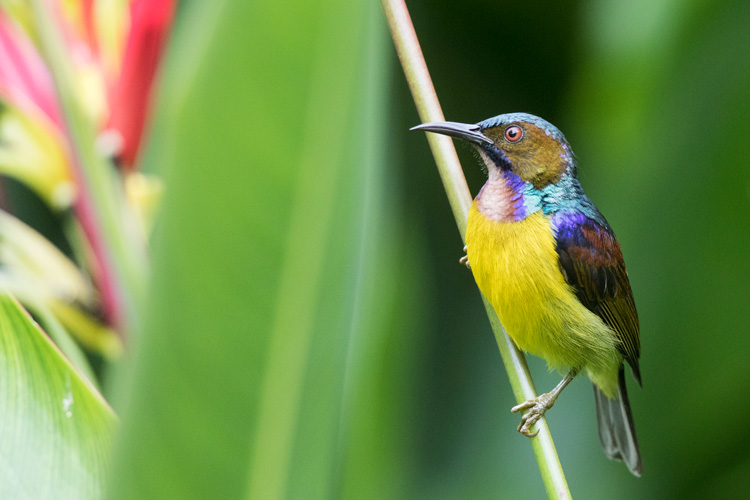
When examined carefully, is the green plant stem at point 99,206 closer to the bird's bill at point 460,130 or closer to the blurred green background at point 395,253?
the blurred green background at point 395,253

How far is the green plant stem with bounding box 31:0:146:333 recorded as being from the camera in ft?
2.05

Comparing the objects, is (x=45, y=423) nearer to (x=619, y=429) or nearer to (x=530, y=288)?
(x=530, y=288)

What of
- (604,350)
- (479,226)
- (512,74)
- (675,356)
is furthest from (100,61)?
(675,356)

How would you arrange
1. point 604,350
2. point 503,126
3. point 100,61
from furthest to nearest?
point 100,61, point 604,350, point 503,126

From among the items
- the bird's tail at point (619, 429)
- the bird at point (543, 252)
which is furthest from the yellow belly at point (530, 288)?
the bird's tail at point (619, 429)

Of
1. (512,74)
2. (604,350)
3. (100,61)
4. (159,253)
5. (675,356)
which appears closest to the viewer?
(159,253)

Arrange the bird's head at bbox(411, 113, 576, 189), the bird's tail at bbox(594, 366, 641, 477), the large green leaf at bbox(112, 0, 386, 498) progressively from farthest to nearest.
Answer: the bird's tail at bbox(594, 366, 641, 477) < the bird's head at bbox(411, 113, 576, 189) < the large green leaf at bbox(112, 0, 386, 498)

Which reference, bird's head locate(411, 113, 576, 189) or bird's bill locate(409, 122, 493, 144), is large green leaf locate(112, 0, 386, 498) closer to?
bird's bill locate(409, 122, 493, 144)

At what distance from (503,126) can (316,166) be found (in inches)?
8.4

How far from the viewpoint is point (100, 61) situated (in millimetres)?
809

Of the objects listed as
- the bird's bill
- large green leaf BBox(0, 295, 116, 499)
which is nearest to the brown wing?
the bird's bill

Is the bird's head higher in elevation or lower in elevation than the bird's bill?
lower

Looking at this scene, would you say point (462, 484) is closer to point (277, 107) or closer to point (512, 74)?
point (512, 74)

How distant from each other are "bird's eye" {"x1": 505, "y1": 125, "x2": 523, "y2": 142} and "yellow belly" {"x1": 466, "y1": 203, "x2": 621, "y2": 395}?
3.1 inches
